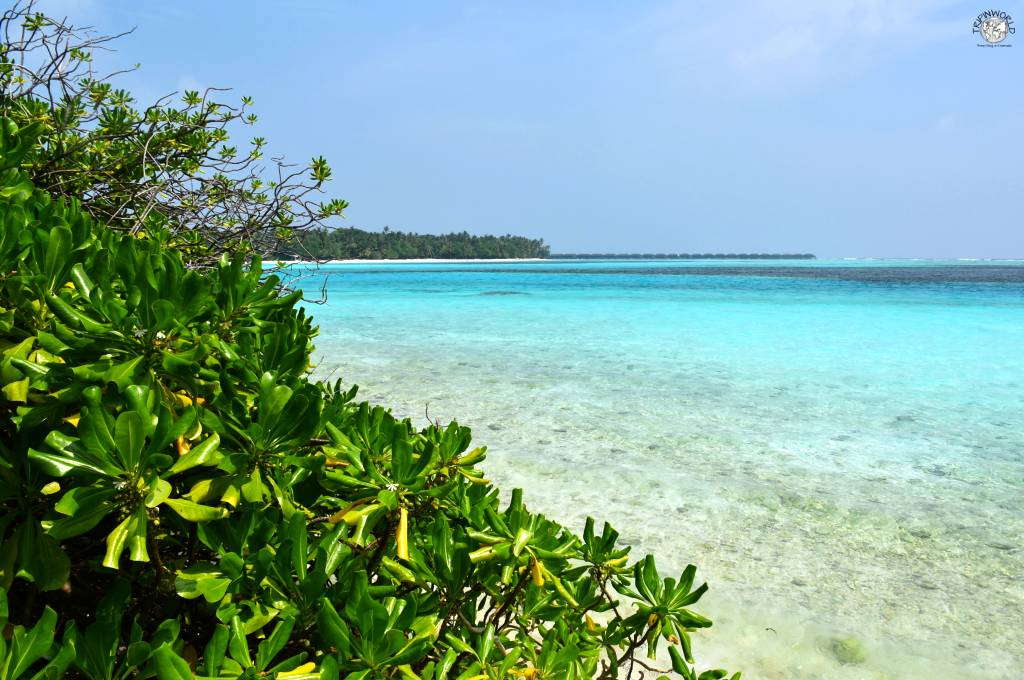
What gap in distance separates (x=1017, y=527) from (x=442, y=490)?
4542 mm

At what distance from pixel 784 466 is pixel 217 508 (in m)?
5.02

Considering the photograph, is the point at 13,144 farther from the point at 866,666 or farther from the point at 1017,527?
the point at 1017,527

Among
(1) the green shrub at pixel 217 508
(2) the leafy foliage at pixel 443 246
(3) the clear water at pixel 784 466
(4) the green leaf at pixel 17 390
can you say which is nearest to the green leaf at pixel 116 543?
(1) the green shrub at pixel 217 508

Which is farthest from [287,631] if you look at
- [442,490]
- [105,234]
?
[105,234]

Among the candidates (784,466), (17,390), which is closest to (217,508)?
(17,390)

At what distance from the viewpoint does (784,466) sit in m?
5.09

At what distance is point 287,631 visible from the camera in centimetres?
80

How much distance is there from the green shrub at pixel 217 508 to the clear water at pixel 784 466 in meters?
1.90

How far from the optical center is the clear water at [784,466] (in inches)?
112

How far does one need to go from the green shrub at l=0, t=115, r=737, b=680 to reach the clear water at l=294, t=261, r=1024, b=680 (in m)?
1.90

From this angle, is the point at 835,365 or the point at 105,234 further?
the point at 835,365

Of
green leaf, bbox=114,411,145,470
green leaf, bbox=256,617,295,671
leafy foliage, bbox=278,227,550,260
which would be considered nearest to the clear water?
green leaf, bbox=256,617,295,671

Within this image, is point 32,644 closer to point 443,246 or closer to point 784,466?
point 784,466

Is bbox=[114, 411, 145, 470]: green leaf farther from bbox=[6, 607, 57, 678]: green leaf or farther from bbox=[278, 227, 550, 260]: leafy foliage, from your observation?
bbox=[278, 227, 550, 260]: leafy foliage
